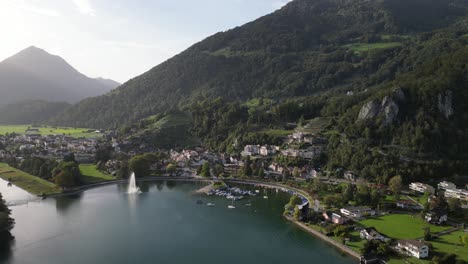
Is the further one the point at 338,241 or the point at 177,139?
the point at 177,139

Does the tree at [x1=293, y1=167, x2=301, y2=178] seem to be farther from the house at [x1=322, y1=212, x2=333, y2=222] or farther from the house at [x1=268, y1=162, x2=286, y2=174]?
the house at [x1=322, y1=212, x2=333, y2=222]

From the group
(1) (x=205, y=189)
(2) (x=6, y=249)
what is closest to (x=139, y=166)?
(1) (x=205, y=189)

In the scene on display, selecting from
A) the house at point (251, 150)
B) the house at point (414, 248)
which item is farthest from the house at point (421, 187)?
the house at point (251, 150)

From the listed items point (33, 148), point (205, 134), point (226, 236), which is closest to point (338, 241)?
point (226, 236)

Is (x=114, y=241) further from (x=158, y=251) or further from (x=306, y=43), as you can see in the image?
Result: (x=306, y=43)

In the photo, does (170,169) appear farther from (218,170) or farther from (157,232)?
(157,232)

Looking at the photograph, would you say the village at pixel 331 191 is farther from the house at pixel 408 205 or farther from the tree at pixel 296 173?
the tree at pixel 296 173
